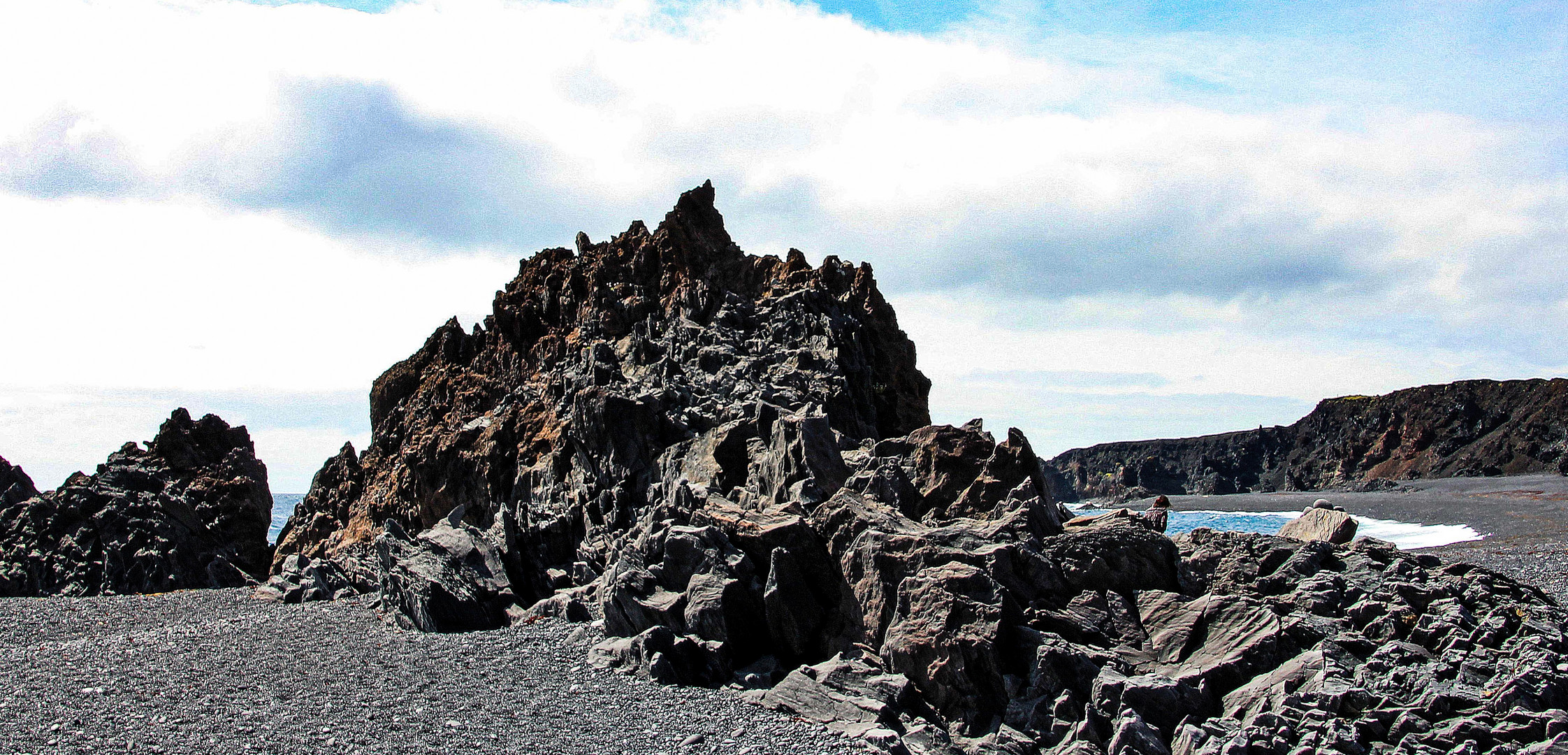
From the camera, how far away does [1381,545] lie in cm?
2381

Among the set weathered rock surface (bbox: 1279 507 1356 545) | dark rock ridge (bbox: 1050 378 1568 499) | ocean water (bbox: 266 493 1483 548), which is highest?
dark rock ridge (bbox: 1050 378 1568 499)

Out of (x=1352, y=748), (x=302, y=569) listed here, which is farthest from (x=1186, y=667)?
(x=302, y=569)

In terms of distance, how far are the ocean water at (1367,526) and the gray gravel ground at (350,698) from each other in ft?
74.4

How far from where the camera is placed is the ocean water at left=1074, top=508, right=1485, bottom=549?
219ft

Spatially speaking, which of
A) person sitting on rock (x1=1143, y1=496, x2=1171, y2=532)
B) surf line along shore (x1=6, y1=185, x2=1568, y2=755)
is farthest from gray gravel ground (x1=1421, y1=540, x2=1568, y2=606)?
surf line along shore (x1=6, y1=185, x2=1568, y2=755)

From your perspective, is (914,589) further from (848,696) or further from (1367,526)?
(1367,526)

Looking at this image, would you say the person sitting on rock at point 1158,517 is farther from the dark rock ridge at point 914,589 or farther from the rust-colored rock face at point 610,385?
Result: the rust-colored rock face at point 610,385

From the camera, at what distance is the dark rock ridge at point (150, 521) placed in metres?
42.4

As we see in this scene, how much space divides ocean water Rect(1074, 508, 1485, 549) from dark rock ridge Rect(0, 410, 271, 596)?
4521 cm

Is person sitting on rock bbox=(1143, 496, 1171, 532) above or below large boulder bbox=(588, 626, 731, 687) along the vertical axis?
above

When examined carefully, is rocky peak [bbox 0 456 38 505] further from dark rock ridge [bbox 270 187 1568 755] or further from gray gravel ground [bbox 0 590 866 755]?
gray gravel ground [bbox 0 590 866 755]

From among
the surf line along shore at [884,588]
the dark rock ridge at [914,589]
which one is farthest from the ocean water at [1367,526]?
the surf line along shore at [884,588]

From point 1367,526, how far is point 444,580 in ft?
288

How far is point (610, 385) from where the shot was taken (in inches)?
1655
